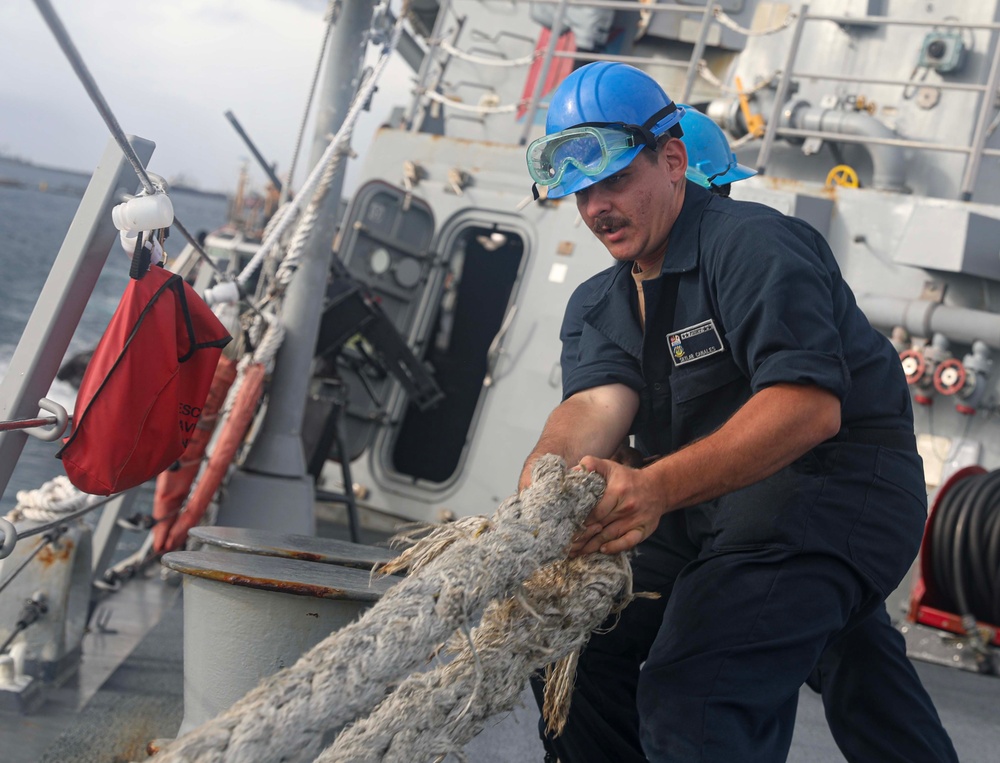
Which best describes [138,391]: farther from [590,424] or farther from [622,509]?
[622,509]

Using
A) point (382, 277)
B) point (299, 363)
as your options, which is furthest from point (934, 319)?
point (382, 277)

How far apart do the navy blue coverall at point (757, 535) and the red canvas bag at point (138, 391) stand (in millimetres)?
1081

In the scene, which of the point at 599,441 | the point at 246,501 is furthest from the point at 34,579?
the point at 599,441

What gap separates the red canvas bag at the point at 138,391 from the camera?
2.64 meters

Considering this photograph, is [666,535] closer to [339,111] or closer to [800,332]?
[800,332]

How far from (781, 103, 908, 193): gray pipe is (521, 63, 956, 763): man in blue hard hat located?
4.56 meters

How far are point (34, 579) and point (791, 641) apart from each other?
280 cm

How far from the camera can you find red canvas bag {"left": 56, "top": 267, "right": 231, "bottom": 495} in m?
2.64

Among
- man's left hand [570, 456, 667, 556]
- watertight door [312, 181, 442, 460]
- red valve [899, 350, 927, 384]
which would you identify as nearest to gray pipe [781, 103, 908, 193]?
red valve [899, 350, 927, 384]

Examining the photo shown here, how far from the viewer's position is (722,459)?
1.91m

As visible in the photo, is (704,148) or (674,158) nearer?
(674,158)

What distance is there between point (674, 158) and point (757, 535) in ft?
2.71

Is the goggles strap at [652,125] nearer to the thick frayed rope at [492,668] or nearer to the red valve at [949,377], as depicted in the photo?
the thick frayed rope at [492,668]

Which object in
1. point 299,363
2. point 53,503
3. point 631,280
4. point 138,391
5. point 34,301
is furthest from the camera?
point 34,301
